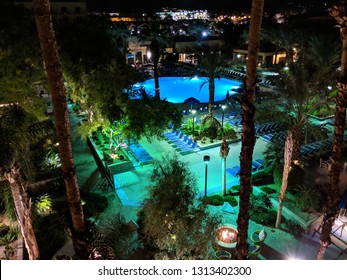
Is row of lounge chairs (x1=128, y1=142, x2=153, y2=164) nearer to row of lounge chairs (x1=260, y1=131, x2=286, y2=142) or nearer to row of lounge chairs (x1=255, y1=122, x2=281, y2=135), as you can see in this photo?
row of lounge chairs (x1=260, y1=131, x2=286, y2=142)

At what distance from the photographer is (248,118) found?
20.6 ft

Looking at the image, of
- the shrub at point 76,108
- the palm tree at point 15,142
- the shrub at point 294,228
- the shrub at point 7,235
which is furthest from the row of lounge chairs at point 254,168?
the shrub at point 76,108

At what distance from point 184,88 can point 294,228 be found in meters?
29.0

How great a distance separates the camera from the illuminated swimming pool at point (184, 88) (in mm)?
35250

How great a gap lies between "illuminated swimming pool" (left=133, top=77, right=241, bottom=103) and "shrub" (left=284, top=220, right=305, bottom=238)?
22.8m

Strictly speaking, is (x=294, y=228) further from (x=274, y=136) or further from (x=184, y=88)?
(x=184, y=88)

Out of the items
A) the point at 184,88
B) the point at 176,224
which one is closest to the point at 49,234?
the point at 176,224

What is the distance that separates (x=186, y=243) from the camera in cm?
Answer: 821

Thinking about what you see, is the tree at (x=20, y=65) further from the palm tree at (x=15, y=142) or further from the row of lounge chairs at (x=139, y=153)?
the row of lounge chairs at (x=139, y=153)

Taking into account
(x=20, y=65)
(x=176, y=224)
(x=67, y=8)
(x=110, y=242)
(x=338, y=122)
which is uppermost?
(x=67, y=8)

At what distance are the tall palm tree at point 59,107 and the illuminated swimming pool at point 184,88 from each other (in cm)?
2871

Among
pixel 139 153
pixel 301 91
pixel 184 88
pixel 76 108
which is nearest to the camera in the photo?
pixel 301 91

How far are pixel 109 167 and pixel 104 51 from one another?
6617 mm
